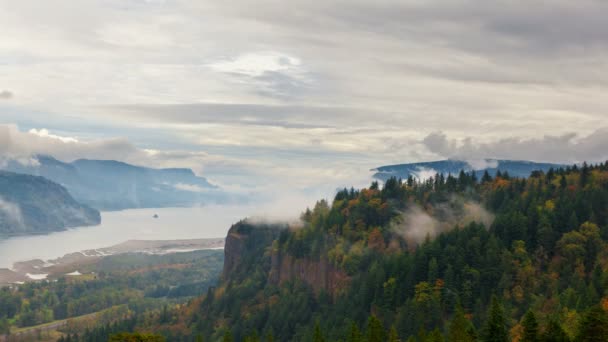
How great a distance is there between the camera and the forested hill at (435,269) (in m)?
89.3

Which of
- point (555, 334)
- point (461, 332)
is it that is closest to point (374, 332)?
point (461, 332)

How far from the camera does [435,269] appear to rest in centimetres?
10950

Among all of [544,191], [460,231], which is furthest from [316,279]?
[544,191]

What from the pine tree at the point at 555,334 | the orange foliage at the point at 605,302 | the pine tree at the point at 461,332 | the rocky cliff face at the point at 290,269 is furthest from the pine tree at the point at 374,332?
the rocky cliff face at the point at 290,269

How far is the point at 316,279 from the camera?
14462 cm

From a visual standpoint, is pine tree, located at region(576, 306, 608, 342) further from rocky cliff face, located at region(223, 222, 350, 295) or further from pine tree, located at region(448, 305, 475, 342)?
rocky cliff face, located at region(223, 222, 350, 295)

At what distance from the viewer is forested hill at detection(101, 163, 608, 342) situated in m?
89.3

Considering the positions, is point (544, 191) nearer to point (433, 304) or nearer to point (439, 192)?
point (439, 192)

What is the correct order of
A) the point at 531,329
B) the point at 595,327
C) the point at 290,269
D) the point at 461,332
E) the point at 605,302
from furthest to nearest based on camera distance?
the point at 290,269
the point at 605,302
the point at 461,332
the point at 531,329
the point at 595,327

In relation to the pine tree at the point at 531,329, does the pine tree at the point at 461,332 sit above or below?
below

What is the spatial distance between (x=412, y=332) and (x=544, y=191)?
1881 inches

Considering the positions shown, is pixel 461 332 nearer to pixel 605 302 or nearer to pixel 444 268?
pixel 605 302

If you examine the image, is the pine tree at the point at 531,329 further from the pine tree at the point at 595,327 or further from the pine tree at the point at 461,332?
the pine tree at the point at 461,332

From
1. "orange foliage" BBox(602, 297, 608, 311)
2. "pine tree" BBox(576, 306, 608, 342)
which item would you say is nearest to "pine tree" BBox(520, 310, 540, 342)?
"pine tree" BBox(576, 306, 608, 342)
